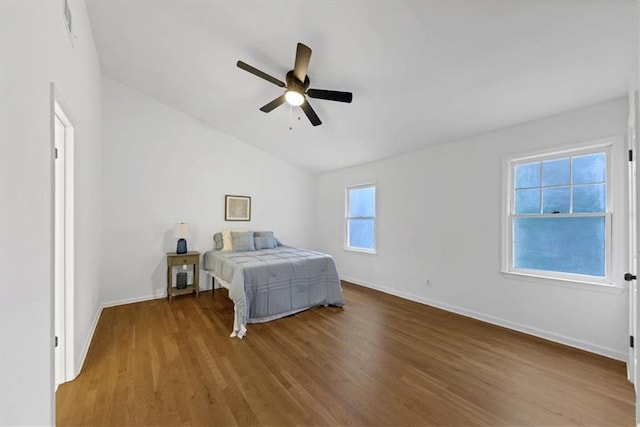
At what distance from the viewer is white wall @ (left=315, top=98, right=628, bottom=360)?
2.51m

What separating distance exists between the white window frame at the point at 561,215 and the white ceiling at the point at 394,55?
1.46 feet

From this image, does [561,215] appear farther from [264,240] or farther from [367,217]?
[264,240]

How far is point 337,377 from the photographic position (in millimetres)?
2102

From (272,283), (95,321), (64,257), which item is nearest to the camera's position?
(64,257)

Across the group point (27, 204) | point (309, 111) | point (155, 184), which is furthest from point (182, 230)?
point (27, 204)

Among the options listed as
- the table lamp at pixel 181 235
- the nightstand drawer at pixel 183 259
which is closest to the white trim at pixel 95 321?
the nightstand drawer at pixel 183 259

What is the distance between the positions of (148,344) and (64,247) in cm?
127

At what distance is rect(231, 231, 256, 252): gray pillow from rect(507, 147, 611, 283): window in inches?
150

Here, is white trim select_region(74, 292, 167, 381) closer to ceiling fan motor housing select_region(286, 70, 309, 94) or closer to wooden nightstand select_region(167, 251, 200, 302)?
wooden nightstand select_region(167, 251, 200, 302)

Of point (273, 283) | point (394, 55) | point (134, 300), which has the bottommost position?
point (134, 300)

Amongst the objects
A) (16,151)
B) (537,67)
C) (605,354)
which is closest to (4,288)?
(16,151)

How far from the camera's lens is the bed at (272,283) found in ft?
10.1

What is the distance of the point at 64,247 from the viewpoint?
197 centimetres

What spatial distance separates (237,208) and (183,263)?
139 centimetres
